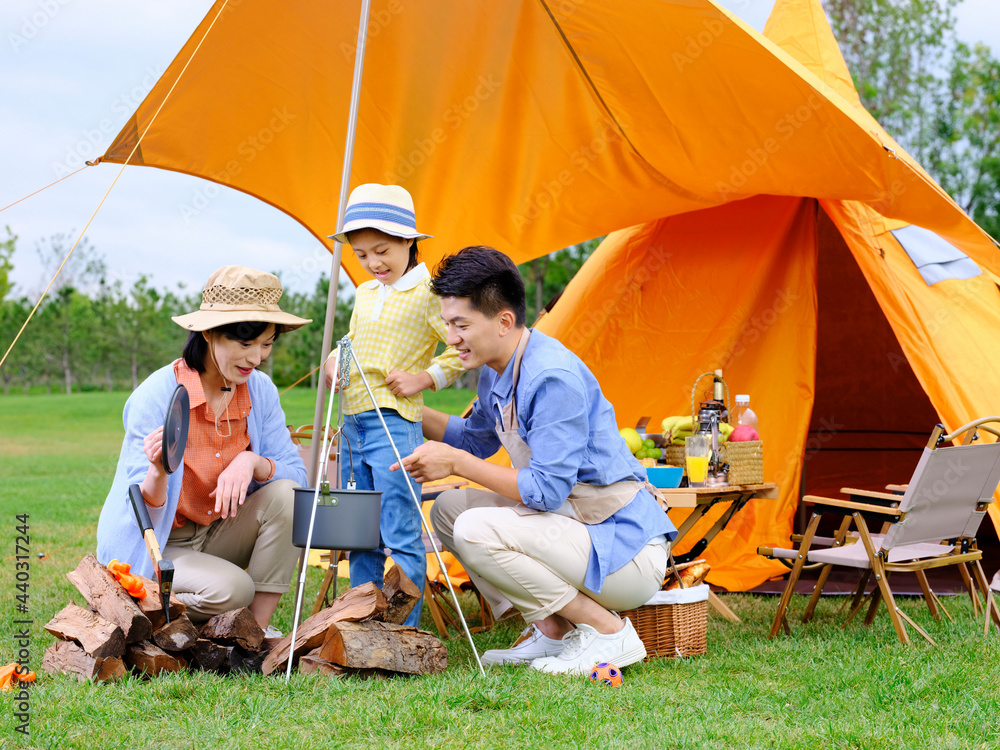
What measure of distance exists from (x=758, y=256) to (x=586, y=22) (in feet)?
5.64

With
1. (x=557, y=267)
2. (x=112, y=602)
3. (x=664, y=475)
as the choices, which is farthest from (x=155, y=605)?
(x=557, y=267)

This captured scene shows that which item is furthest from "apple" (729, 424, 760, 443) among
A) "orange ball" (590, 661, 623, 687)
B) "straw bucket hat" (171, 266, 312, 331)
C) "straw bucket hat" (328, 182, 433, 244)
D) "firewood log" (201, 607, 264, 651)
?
"firewood log" (201, 607, 264, 651)

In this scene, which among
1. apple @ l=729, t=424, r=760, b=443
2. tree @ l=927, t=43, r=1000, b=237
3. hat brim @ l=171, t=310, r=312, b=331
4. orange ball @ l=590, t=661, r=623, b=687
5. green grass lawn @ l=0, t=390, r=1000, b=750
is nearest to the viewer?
green grass lawn @ l=0, t=390, r=1000, b=750

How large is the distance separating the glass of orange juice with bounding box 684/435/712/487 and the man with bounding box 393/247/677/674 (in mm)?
703

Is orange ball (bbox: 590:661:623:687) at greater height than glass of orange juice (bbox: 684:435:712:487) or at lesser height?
lesser

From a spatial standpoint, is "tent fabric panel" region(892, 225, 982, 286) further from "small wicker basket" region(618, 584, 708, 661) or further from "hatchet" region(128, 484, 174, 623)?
"hatchet" region(128, 484, 174, 623)

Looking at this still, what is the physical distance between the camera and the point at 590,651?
104 inches

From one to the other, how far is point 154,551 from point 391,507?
0.77 meters

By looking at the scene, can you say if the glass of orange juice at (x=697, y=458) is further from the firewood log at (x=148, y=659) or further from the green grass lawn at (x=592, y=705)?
the firewood log at (x=148, y=659)

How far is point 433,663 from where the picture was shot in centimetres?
261

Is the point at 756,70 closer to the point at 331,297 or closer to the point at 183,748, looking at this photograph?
the point at 331,297

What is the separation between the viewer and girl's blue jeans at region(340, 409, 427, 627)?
3000 mm

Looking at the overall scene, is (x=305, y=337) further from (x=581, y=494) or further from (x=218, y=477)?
(x=581, y=494)

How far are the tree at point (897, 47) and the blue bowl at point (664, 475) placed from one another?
21.0 m
